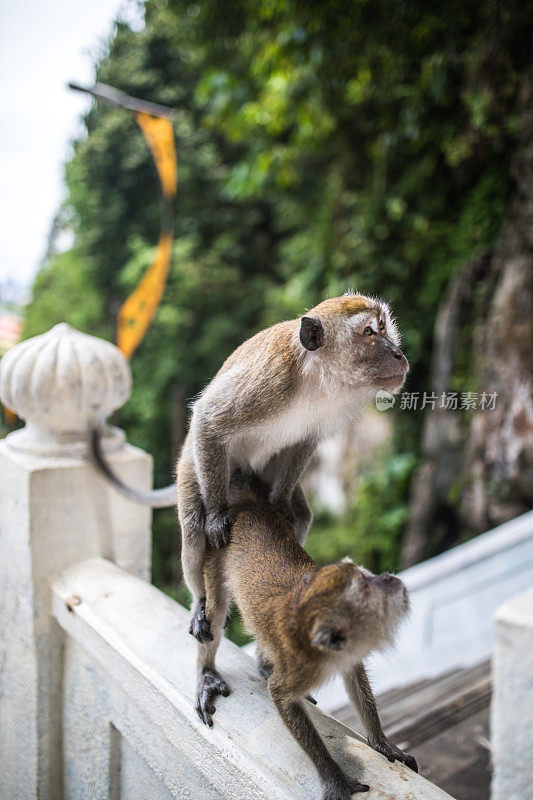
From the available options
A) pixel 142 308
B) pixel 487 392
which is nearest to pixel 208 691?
pixel 487 392

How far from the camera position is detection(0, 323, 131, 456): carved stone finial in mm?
2080

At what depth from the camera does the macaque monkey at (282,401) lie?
1.55m

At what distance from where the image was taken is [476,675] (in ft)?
10.6

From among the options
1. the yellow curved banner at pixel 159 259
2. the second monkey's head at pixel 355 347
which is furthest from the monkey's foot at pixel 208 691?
the yellow curved banner at pixel 159 259

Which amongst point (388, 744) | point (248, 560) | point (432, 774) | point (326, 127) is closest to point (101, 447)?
point (248, 560)

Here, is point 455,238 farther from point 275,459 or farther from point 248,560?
point 248,560

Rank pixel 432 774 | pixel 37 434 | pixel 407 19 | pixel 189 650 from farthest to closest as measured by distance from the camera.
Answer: pixel 407 19 < pixel 432 774 < pixel 37 434 < pixel 189 650

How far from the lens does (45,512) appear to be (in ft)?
6.88

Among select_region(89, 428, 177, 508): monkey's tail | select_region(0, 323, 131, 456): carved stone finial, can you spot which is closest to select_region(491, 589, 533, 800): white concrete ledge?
select_region(89, 428, 177, 508): monkey's tail

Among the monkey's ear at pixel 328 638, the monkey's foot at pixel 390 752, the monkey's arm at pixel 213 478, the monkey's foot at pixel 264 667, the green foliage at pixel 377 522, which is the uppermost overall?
the monkey's arm at pixel 213 478

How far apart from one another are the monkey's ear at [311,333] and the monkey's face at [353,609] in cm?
57

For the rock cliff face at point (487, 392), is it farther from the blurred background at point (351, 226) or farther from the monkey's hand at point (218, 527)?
the monkey's hand at point (218, 527)

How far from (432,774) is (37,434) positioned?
2.17m

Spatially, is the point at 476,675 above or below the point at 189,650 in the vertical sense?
below
